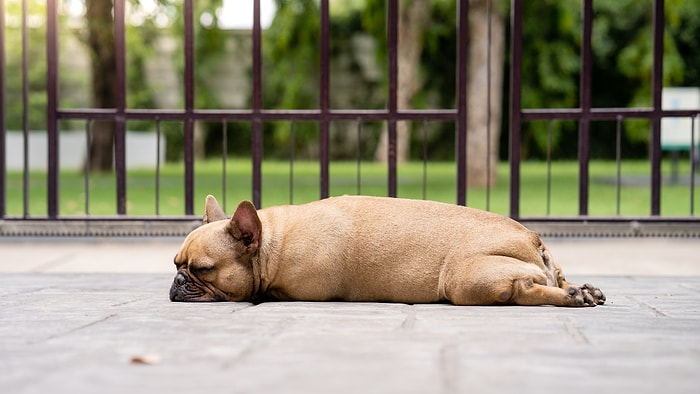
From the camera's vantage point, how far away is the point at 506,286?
17.0ft

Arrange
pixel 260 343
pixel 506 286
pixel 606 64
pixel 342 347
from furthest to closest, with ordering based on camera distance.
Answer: pixel 606 64 → pixel 506 286 → pixel 260 343 → pixel 342 347

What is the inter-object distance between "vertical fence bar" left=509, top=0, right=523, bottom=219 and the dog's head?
426 centimetres

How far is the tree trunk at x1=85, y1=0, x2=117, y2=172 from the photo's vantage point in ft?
64.8

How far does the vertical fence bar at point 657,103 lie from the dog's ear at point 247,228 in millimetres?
5192

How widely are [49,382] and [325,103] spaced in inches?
246

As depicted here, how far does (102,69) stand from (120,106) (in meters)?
12.2

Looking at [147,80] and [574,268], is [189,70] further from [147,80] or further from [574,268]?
[147,80]

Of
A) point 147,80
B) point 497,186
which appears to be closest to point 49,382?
point 497,186

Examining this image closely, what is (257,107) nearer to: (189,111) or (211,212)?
(189,111)

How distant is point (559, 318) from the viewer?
4.83m

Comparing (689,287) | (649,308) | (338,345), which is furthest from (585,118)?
(338,345)

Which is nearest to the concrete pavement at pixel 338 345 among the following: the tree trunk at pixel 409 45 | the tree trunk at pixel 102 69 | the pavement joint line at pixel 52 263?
the pavement joint line at pixel 52 263

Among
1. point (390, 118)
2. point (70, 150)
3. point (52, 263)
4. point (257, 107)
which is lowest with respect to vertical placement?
point (52, 263)

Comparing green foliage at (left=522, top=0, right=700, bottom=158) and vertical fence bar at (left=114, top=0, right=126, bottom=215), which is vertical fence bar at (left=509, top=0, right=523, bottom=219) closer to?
vertical fence bar at (left=114, top=0, right=126, bottom=215)
